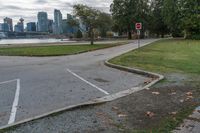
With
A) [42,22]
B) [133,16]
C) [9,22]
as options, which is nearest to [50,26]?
[42,22]

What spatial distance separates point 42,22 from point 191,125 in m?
106

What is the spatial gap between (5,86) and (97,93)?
3384 millimetres

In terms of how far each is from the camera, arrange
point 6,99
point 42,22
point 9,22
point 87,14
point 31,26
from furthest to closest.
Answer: point 42,22 < point 31,26 < point 9,22 < point 87,14 < point 6,99

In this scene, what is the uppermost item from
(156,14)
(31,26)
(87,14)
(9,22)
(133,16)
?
(156,14)

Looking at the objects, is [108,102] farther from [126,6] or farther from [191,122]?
[126,6]

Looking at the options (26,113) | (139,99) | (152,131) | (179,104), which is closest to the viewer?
(152,131)

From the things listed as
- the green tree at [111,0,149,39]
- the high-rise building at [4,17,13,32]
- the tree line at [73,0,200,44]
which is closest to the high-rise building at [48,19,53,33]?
the high-rise building at [4,17,13,32]

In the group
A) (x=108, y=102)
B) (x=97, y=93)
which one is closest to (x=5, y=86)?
(x=97, y=93)

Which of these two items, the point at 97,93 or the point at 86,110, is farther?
the point at 97,93

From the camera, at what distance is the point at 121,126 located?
5.17 metres

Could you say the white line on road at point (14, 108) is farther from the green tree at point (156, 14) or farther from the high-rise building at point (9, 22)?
the high-rise building at point (9, 22)

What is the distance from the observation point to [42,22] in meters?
108

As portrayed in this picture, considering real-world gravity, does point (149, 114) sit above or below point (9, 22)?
below

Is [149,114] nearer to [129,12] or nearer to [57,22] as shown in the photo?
[129,12]
